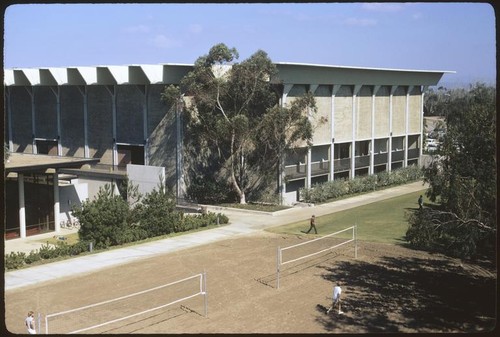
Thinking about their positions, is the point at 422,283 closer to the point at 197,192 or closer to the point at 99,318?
the point at 99,318

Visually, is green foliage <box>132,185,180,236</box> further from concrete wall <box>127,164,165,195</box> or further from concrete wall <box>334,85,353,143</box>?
concrete wall <box>334,85,353,143</box>

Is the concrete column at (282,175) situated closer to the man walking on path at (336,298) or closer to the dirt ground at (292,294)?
the dirt ground at (292,294)

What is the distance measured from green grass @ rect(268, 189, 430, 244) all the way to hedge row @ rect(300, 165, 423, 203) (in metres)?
4.11

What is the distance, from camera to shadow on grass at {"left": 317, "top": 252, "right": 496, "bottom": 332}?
17.8 meters

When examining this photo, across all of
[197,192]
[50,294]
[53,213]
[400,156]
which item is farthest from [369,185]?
[50,294]

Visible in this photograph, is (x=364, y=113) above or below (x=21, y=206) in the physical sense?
above

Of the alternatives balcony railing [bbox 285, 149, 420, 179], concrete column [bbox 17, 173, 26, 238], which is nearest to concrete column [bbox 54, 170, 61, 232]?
concrete column [bbox 17, 173, 26, 238]

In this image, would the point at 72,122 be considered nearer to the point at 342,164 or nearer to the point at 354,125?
the point at 342,164

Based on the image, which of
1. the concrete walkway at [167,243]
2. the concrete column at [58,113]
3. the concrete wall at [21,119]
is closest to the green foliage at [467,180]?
the concrete walkway at [167,243]

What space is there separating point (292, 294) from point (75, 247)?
1273 centimetres

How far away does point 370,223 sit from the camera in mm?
36344

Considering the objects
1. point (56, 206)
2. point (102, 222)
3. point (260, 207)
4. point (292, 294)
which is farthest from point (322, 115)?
point (292, 294)

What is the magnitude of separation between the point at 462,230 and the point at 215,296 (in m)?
9.33

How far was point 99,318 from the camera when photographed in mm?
18781
